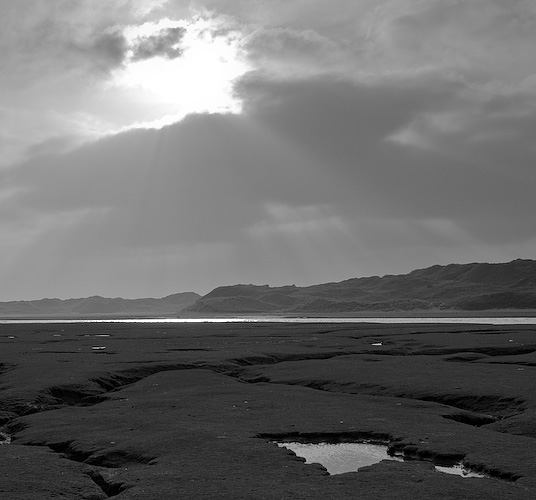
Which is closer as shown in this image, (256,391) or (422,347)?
(256,391)

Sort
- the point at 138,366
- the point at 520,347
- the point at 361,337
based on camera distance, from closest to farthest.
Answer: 1. the point at 138,366
2. the point at 520,347
3. the point at 361,337

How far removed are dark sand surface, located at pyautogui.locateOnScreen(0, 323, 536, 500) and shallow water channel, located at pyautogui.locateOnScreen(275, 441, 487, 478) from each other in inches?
20.7

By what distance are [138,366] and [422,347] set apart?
30.1 m

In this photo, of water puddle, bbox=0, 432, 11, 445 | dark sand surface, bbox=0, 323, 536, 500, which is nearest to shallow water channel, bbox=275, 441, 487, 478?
dark sand surface, bbox=0, 323, 536, 500

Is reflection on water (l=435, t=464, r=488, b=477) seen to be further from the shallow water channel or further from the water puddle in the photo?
the water puddle

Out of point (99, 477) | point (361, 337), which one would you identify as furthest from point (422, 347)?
point (99, 477)

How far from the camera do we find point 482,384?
33344 mm

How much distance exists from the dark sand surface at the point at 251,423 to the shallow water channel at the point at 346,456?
53 centimetres

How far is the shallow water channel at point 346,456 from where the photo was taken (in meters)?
18.9

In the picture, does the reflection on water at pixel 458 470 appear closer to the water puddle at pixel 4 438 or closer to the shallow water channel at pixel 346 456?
the shallow water channel at pixel 346 456

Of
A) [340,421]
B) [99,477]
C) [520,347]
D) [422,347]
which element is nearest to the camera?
[99,477]

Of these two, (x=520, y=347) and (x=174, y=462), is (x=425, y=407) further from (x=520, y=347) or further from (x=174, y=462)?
(x=520, y=347)

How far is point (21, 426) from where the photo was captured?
26391 mm

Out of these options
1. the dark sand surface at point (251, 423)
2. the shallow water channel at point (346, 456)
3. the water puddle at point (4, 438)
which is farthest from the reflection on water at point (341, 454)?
the water puddle at point (4, 438)
